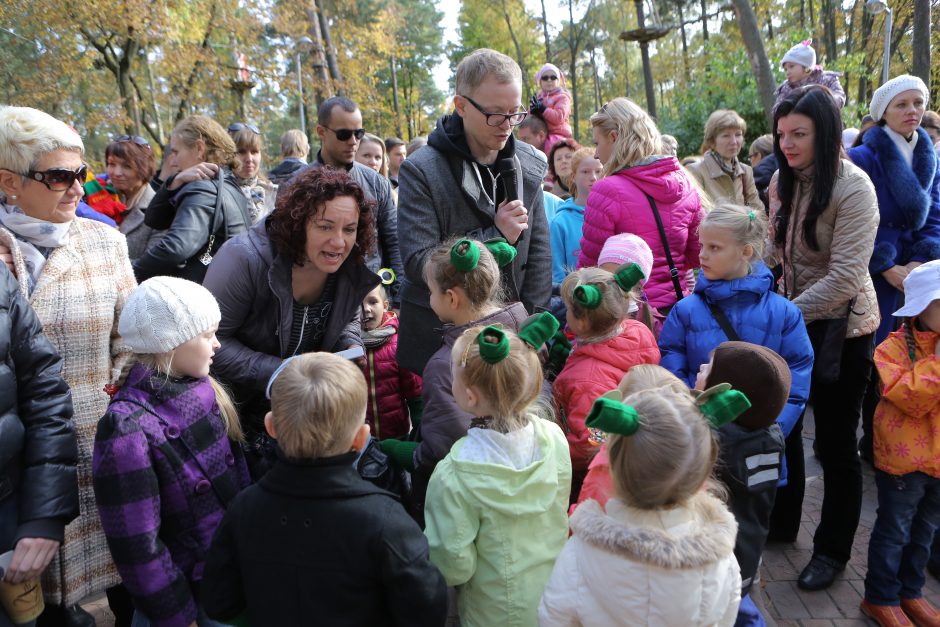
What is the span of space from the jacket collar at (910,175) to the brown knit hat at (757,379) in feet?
7.05

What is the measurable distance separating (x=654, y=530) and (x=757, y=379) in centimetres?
73

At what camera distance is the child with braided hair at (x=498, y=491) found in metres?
1.99

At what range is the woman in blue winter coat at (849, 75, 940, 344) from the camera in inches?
143

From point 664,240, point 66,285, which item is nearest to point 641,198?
point 664,240

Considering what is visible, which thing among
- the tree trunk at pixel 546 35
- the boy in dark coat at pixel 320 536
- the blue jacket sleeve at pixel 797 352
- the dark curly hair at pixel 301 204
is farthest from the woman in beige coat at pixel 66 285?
the tree trunk at pixel 546 35

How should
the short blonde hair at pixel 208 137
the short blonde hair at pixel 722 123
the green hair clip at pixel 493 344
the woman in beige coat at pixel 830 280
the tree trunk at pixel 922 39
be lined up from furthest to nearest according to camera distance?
the tree trunk at pixel 922 39, the short blonde hair at pixel 722 123, the short blonde hair at pixel 208 137, the woman in beige coat at pixel 830 280, the green hair clip at pixel 493 344

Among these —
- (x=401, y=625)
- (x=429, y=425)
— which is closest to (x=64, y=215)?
(x=429, y=425)

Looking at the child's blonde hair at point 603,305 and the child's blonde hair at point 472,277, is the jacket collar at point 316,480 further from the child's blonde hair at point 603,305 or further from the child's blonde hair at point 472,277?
the child's blonde hair at point 603,305

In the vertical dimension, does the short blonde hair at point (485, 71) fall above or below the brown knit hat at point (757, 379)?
above

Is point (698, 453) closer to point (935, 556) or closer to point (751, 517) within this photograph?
point (751, 517)

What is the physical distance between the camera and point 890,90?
3736 mm

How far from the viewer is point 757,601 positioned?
7.94 ft

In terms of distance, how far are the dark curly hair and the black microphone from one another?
72 centimetres

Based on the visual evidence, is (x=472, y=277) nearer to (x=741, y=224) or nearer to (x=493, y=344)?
(x=493, y=344)
